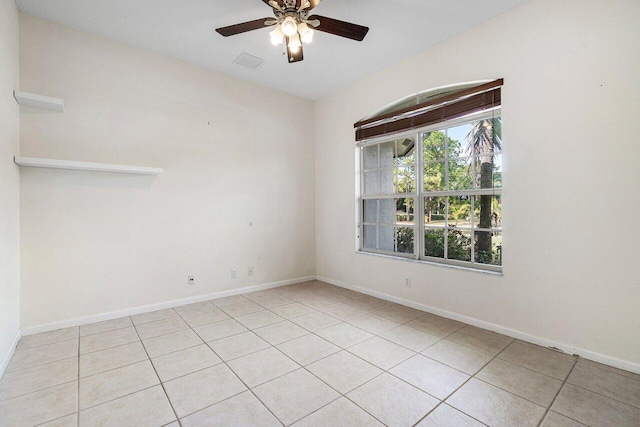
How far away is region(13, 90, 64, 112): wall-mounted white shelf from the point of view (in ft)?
8.33

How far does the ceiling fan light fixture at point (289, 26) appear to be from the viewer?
2.18 meters

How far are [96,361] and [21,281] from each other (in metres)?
1.22

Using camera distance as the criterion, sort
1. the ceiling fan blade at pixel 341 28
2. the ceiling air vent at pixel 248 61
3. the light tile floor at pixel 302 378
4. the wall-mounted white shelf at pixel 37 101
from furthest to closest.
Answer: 1. the ceiling air vent at pixel 248 61
2. the wall-mounted white shelf at pixel 37 101
3. the ceiling fan blade at pixel 341 28
4. the light tile floor at pixel 302 378

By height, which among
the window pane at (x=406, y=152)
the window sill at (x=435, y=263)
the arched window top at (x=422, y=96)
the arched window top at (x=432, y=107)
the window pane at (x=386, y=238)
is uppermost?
the arched window top at (x=422, y=96)

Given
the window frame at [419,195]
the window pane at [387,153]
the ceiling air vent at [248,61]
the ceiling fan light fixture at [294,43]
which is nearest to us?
the ceiling fan light fixture at [294,43]

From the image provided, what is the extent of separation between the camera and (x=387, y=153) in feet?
13.3

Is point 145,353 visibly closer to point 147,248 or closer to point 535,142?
point 147,248

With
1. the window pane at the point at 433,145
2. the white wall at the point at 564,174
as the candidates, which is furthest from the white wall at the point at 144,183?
the white wall at the point at 564,174

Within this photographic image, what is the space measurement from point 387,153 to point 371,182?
0.48 metres

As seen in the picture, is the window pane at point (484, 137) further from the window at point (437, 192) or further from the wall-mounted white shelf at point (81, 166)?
the wall-mounted white shelf at point (81, 166)

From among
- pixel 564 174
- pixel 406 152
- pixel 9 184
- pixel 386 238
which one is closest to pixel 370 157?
pixel 406 152

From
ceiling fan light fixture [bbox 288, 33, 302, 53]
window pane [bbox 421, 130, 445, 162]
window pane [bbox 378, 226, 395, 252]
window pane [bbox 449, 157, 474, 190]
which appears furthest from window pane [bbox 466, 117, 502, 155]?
ceiling fan light fixture [bbox 288, 33, 302, 53]

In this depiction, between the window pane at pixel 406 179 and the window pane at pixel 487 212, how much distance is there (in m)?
0.80

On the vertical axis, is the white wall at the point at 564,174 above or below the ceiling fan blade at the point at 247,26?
below
